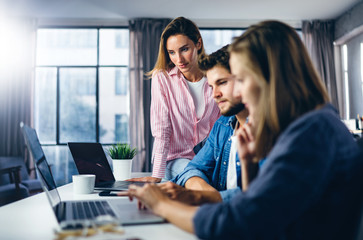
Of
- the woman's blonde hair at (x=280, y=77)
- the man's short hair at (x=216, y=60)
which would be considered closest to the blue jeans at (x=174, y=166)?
the man's short hair at (x=216, y=60)

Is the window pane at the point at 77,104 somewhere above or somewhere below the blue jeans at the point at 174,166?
above

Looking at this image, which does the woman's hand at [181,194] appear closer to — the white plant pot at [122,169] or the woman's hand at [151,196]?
the woman's hand at [151,196]

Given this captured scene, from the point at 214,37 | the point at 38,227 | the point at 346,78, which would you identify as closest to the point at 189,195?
the point at 38,227

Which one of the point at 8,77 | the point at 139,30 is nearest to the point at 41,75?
the point at 8,77

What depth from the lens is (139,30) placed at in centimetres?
630

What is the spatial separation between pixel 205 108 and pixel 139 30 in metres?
4.56

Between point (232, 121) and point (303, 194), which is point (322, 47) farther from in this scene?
point (303, 194)

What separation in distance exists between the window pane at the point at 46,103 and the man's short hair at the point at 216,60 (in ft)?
17.6

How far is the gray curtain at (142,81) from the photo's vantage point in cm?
618

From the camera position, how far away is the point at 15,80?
20.3 feet

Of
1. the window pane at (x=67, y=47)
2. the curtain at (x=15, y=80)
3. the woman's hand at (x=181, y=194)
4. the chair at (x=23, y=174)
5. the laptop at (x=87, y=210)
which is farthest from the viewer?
the window pane at (x=67, y=47)

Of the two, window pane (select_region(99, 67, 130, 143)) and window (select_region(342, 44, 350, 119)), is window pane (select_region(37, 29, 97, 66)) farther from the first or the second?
window (select_region(342, 44, 350, 119))

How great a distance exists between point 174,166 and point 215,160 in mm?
426

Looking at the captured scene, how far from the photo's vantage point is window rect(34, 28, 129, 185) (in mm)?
6422
